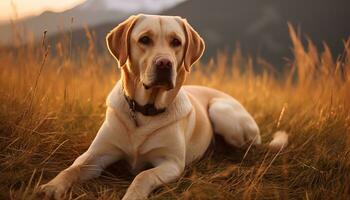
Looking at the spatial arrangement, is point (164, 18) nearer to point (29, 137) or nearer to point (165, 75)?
point (165, 75)

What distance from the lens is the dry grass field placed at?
→ 126 inches

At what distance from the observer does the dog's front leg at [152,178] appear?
2.98 meters

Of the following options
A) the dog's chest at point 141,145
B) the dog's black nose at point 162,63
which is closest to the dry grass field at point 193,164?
the dog's chest at point 141,145

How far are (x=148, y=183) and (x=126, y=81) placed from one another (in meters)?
0.81

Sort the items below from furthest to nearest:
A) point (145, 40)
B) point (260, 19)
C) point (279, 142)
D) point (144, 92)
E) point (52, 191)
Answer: point (260, 19) < point (279, 142) < point (144, 92) < point (145, 40) < point (52, 191)

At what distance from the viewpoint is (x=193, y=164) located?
394 centimetres

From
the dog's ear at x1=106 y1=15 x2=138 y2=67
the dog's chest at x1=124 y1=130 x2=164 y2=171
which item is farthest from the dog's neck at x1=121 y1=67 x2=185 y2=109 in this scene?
the dog's chest at x1=124 y1=130 x2=164 y2=171

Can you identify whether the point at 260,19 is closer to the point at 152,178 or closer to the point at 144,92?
the point at 144,92

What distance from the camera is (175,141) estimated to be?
11.6 feet

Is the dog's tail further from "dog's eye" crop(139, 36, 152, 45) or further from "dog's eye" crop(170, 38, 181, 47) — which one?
"dog's eye" crop(139, 36, 152, 45)

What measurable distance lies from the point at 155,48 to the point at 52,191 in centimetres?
115

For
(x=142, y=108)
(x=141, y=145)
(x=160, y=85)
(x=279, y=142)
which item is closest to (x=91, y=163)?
(x=141, y=145)

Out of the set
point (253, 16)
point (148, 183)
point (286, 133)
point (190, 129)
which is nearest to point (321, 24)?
point (253, 16)

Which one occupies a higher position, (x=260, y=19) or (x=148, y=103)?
(x=148, y=103)
